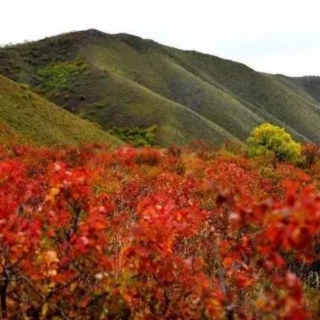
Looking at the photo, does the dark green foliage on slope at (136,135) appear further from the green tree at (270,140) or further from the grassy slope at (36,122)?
the green tree at (270,140)

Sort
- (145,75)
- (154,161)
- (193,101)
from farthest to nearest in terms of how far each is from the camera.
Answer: (145,75) < (193,101) < (154,161)

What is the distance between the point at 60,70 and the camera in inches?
4498

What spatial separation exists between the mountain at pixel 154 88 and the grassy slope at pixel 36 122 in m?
30.0

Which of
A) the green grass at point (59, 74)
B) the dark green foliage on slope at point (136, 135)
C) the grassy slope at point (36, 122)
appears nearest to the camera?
the grassy slope at point (36, 122)

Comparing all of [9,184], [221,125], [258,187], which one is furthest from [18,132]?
[221,125]

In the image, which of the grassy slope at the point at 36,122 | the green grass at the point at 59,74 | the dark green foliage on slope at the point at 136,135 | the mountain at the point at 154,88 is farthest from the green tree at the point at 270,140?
the green grass at the point at 59,74

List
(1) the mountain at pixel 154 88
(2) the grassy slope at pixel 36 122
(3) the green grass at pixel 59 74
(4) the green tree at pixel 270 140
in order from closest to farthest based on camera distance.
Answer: (4) the green tree at pixel 270 140, (2) the grassy slope at pixel 36 122, (1) the mountain at pixel 154 88, (3) the green grass at pixel 59 74

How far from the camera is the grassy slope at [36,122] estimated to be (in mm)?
45969

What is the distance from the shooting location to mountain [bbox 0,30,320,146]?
95125mm

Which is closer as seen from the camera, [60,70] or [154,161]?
[154,161]

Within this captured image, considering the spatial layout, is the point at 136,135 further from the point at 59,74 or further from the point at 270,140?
the point at 270,140

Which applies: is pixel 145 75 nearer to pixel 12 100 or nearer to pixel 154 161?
pixel 12 100

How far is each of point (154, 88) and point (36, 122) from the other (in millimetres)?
67605

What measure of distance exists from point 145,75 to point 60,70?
19.9 m
